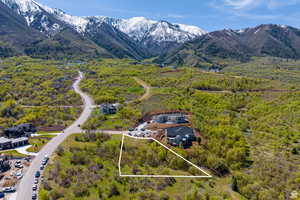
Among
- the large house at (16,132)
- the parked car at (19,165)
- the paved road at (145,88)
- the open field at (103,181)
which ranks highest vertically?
the paved road at (145,88)

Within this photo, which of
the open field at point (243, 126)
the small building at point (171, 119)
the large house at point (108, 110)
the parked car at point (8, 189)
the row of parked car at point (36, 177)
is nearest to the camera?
the row of parked car at point (36, 177)

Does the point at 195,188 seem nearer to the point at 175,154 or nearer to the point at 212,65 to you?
the point at 175,154

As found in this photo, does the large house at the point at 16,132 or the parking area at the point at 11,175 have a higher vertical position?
the large house at the point at 16,132

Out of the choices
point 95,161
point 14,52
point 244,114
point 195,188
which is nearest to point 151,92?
point 244,114

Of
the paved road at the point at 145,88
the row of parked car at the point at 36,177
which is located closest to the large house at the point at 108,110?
the paved road at the point at 145,88

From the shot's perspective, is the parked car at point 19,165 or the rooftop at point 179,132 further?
the rooftop at point 179,132

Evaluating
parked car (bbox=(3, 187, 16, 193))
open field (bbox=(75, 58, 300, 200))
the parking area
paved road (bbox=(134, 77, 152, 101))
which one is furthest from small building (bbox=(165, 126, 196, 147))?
paved road (bbox=(134, 77, 152, 101))

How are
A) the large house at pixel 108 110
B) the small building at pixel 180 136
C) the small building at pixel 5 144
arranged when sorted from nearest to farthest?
the small building at pixel 180 136 → the small building at pixel 5 144 → the large house at pixel 108 110

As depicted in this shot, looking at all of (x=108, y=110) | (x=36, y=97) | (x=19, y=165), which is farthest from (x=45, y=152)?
(x=36, y=97)

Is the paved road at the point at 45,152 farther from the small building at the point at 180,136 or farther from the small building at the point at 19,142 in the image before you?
the small building at the point at 180,136
